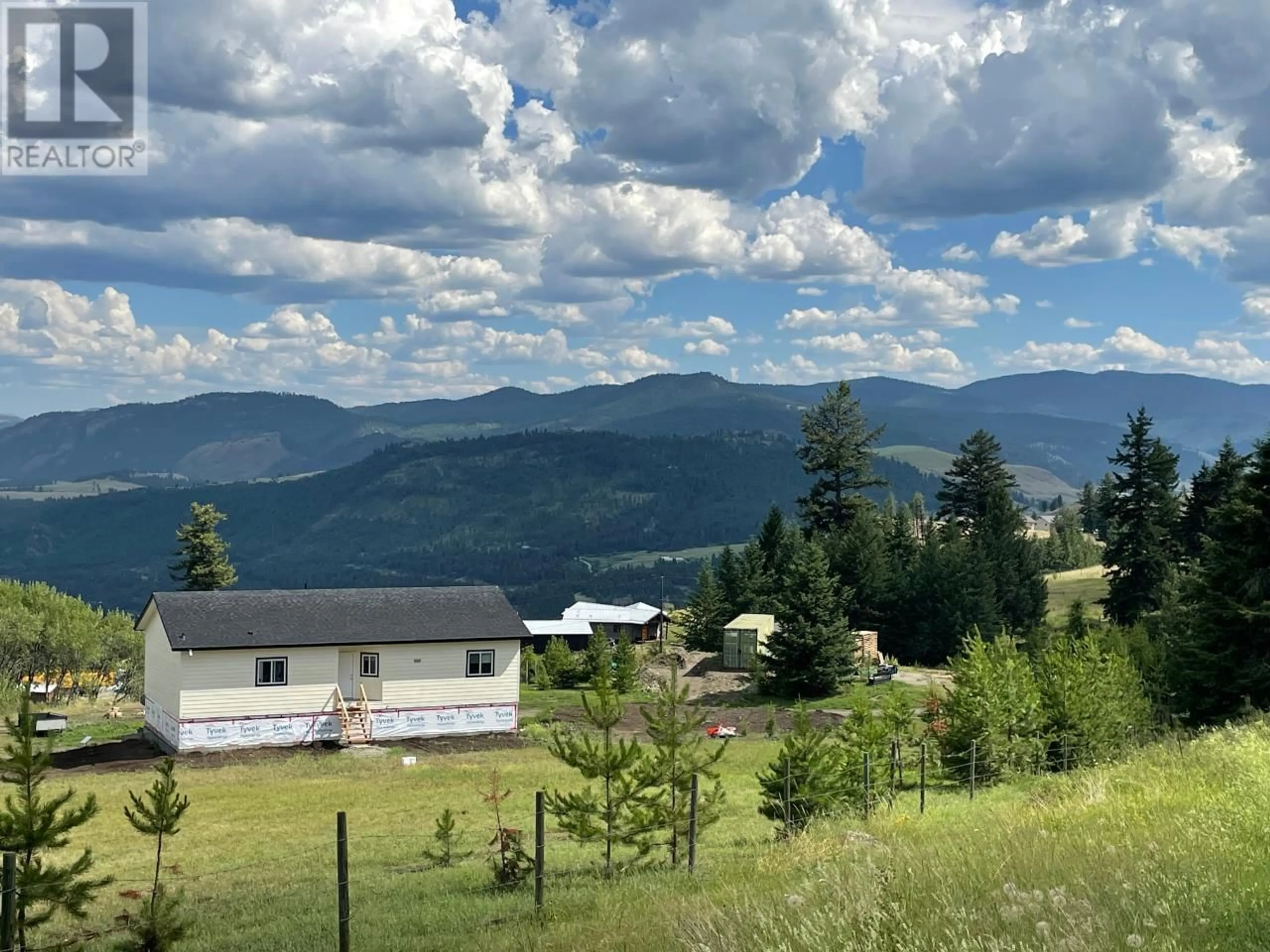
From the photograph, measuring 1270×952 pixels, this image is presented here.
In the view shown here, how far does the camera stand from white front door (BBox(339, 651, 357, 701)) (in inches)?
1590

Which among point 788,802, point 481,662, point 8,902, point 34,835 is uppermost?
point 34,835

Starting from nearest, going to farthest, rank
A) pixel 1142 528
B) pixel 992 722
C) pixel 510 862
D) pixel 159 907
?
pixel 159 907 → pixel 510 862 → pixel 992 722 → pixel 1142 528

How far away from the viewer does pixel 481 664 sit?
4216 cm

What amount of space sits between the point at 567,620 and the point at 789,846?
11497 cm

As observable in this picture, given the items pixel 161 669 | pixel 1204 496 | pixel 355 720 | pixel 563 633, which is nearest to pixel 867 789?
pixel 355 720

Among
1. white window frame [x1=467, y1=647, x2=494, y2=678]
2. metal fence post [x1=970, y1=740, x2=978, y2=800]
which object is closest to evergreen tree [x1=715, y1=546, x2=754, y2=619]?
white window frame [x1=467, y1=647, x2=494, y2=678]

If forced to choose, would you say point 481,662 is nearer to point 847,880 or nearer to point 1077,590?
point 847,880

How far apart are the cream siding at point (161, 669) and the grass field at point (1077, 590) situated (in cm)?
5397

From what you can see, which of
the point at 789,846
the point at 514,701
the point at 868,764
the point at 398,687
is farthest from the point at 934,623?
the point at 789,846

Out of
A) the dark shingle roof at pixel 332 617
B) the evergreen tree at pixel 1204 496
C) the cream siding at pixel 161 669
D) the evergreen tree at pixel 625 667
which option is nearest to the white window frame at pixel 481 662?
the dark shingle roof at pixel 332 617

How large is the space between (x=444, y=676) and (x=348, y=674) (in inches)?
139

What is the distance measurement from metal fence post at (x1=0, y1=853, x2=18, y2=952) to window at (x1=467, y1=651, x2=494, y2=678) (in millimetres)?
32742

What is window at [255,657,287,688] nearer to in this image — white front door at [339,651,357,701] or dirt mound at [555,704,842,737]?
white front door at [339,651,357,701]

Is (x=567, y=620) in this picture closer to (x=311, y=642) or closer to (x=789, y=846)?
(x=311, y=642)
